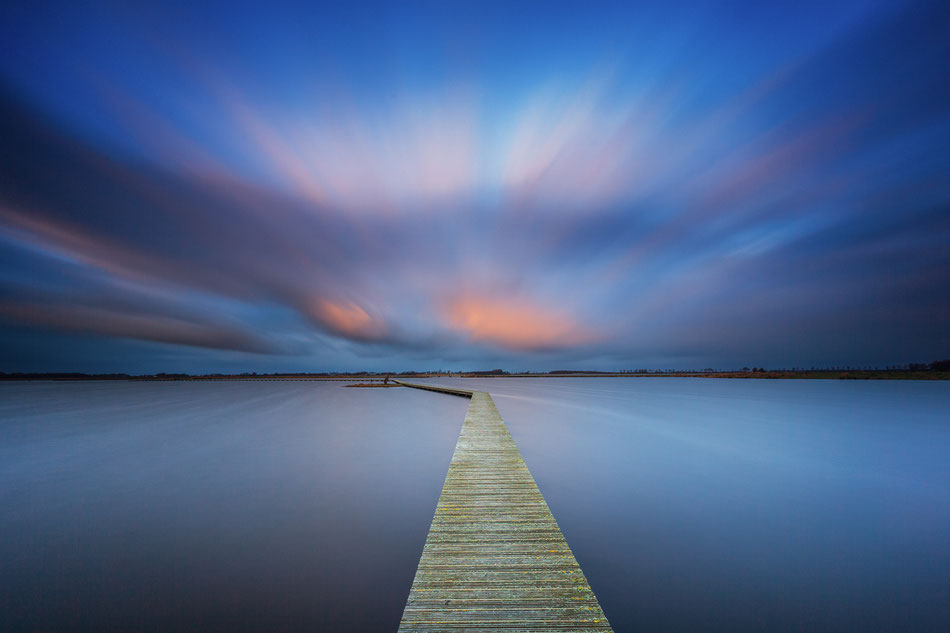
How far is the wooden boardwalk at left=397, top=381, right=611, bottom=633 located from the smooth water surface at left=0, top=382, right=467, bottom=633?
39.5 inches

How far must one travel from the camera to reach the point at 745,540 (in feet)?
21.5

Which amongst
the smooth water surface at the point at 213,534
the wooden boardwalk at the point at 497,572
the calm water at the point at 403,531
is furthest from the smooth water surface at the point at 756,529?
the smooth water surface at the point at 213,534

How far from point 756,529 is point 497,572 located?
19.1 ft

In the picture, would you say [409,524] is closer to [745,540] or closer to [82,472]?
[745,540]

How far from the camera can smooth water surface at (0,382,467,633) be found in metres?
4.57

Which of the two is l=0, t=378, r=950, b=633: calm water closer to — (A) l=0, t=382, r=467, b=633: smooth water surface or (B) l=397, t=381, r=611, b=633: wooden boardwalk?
(A) l=0, t=382, r=467, b=633: smooth water surface

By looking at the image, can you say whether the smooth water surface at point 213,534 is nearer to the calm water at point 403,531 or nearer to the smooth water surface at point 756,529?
the calm water at point 403,531

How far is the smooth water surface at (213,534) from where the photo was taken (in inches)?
180

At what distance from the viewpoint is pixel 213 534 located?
263 inches

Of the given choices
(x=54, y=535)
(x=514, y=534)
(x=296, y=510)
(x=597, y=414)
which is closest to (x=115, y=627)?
(x=296, y=510)

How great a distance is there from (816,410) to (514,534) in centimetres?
3411

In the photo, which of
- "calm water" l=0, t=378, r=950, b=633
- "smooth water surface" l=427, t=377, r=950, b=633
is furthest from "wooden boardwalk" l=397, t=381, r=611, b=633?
"smooth water surface" l=427, t=377, r=950, b=633

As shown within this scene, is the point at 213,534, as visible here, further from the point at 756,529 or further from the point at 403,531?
the point at 756,529

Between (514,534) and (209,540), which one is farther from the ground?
(514,534)
